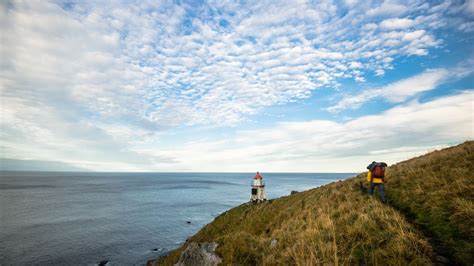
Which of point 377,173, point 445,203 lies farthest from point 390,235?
point 377,173

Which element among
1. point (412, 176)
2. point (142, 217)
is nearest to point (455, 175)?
point (412, 176)

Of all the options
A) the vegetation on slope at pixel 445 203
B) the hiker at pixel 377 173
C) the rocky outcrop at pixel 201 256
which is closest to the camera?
the vegetation on slope at pixel 445 203

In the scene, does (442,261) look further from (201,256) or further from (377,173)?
(377,173)

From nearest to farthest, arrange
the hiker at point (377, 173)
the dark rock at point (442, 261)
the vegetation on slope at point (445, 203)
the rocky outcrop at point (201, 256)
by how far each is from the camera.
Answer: the dark rock at point (442, 261) < the vegetation on slope at point (445, 203) < the rocky outcrop at point (201, 256) < the hiker at point (377, 173)

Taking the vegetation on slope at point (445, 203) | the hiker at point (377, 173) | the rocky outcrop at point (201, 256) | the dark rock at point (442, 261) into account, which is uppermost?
the hiker at point (377, 173)

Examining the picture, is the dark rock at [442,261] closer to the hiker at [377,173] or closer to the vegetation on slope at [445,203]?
the vegetation on slope at [445,203]

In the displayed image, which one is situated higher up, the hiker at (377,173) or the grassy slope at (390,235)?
the hiker at (377,173)

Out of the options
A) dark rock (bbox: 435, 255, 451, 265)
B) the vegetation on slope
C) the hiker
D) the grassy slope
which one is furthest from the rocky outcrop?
the hiker

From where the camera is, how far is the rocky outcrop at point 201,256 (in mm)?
7774

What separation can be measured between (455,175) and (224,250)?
417 inches

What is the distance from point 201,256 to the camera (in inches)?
319

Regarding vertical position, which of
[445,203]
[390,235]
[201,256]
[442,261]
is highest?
[445,203]

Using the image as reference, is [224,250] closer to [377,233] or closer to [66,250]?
[377,233]

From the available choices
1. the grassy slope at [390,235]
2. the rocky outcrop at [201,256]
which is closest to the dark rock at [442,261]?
the grassy slope at [390,235]
